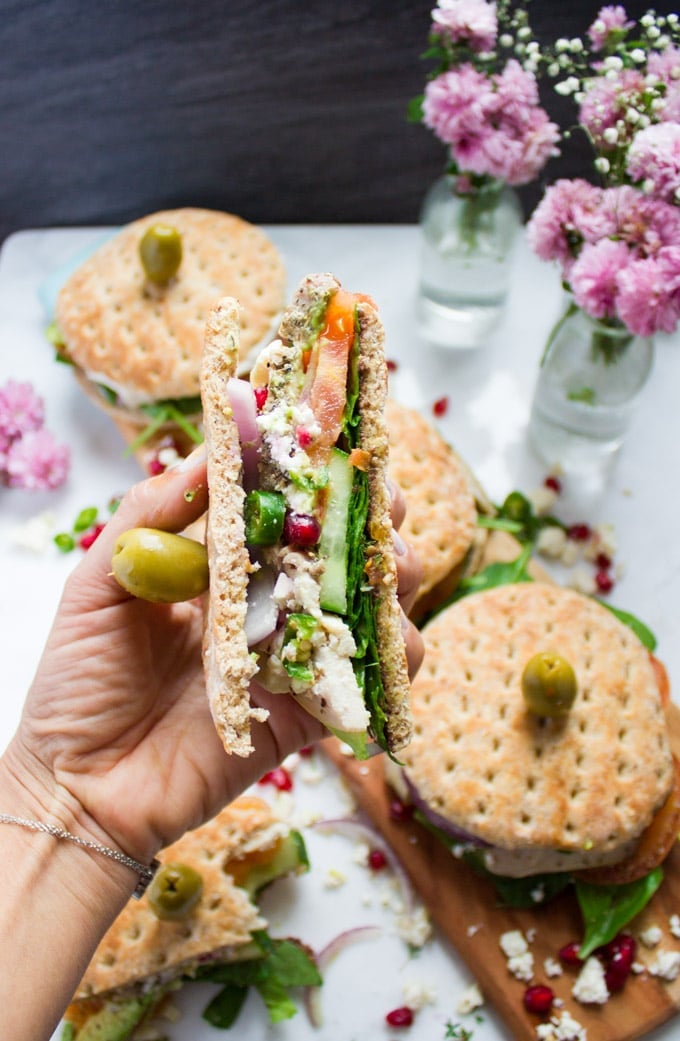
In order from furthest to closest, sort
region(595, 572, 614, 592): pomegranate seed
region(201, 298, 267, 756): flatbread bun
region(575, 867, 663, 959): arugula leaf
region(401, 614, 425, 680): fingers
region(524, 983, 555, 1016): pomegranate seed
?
region(595, 572, 614, 592): pomegranate seed < region(575, 867, 663, 959): arugula leaf < region(524, 983, 555, 1016): pomegranate seed < region(401, 614, 425, 680): fingers < region(201, 298, 267, 756): flatbread bun

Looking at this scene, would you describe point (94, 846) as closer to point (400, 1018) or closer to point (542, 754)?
point (400, 1018)

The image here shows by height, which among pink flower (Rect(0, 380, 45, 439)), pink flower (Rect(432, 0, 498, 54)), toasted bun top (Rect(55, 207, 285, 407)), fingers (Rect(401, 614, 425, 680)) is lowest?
pink flower (Rect(0, 380, 45, 439))

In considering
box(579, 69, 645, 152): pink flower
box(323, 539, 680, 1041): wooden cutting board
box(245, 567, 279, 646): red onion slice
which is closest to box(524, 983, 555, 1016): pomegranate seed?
box(323, 539, 680, 1041): wooden cutting board

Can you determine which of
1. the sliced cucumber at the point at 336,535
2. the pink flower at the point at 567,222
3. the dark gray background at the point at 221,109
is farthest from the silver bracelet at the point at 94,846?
the dark gray background at the point at 221,109

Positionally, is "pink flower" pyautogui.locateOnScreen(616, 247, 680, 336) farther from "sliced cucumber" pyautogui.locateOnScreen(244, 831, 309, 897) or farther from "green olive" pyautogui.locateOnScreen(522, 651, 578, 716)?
"sliced cucumber" pyautogui.locateOnScreen(244, 831, 309, 897)

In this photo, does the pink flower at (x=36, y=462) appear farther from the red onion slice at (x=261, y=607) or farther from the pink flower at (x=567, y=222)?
the pink flower at (x=567, y=222)
